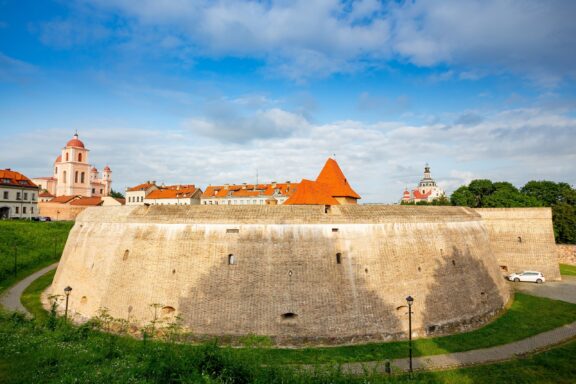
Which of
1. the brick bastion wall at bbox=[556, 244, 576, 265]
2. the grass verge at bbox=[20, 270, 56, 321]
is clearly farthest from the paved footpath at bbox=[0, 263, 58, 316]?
the brick bastion wall at bbox=[556, 244, 576, 265]

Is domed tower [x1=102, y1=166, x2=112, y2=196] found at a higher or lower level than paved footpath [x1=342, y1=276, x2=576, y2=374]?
higher

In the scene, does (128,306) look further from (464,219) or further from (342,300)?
(464,219)

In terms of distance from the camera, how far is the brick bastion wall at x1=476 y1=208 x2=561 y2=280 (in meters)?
32.6

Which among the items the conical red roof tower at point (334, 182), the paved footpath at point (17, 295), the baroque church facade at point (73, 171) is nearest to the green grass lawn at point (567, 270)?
the conical red roof tower at point (334, 182)

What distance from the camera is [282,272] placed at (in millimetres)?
18297

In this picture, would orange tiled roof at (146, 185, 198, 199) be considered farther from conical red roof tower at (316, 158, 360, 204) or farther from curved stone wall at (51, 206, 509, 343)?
curved stone wall at (51, 206, 509, 343)

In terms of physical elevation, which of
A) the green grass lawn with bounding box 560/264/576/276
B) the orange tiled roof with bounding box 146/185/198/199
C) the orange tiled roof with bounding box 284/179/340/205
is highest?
the orange tiled roof with bounding box 146/185/198/199

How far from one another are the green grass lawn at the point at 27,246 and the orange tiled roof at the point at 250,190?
90.2ft

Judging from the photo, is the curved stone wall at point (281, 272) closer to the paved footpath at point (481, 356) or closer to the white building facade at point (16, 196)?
the paved footpath at point (481, 356)

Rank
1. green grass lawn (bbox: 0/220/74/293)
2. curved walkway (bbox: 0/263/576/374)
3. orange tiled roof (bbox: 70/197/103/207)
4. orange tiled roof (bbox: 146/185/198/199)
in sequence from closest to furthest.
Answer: curved walkway (bbox: 0/263/576/374), green grass lawn (bbox: 0/220/74/293), orange tiled roof (bbox: 70/197/103/207), orange tiled roof (bbox: 146/185/198/199)

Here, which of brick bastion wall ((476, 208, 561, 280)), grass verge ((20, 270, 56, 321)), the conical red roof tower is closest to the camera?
grass verge ((20, 270, 56, 321))

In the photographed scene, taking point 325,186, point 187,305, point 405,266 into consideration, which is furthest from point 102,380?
point 325,186

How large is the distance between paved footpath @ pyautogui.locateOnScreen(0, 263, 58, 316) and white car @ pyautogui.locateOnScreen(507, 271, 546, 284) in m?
37.5

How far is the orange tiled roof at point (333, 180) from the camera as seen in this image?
91.0 feet
